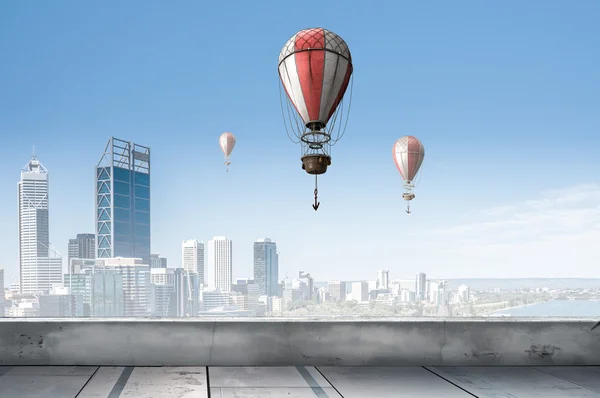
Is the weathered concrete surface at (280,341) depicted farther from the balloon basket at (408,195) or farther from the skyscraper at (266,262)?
the skyscraper at (266,262)

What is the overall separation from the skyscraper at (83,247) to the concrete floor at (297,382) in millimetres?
107296

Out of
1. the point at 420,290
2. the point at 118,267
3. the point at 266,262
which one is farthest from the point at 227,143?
the point at 118,267

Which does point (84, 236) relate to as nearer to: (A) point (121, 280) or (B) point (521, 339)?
(A) point (121, 280)

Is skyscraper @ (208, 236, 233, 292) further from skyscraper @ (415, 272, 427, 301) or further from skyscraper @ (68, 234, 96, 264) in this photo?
skyscraper @ (68, 234, 96, 264)

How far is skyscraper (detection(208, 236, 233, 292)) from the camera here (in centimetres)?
6938

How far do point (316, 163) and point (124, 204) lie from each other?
4667 inches

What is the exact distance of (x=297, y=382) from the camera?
17.5ft

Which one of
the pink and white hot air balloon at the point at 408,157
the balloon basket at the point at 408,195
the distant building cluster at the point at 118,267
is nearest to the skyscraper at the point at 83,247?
the distant building cluster at the point at 118,267

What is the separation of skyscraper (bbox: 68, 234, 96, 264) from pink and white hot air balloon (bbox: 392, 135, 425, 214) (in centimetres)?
9678

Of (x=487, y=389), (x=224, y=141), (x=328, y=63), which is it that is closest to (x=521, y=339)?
(x=487, y=389)

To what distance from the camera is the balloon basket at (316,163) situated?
7988mm

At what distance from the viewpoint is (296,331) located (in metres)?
5.96

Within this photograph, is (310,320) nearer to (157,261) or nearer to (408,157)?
(408,157)

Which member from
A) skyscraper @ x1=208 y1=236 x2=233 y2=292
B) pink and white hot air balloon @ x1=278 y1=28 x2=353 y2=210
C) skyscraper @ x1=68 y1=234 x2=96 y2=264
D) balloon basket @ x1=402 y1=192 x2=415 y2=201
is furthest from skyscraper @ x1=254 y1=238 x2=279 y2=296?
skyscraper @ x1=68 y1=234 x2=96 y2=264
